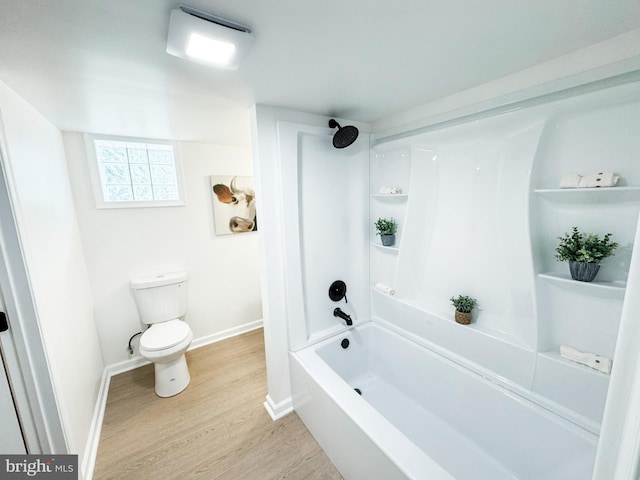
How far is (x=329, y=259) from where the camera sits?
1.96 metres

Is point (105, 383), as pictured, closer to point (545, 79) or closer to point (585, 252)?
point (585, 252)

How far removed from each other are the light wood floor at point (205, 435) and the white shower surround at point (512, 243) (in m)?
0.23

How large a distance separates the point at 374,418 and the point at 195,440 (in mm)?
1244

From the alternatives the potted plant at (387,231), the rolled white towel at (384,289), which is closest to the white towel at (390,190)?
Answer: the potted plant at (387,231)

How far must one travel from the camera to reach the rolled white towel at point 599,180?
3.28ft

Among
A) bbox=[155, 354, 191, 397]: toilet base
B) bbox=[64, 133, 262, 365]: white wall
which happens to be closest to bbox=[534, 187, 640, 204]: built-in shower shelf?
bbox=[64, 133, 262, 365]: white wall

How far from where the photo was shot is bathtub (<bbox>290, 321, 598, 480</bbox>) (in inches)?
44.3

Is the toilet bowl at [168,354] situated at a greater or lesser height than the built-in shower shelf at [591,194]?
lesser

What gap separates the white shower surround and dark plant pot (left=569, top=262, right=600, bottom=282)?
0.21 ft

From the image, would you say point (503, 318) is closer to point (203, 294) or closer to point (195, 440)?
point (195, 440)

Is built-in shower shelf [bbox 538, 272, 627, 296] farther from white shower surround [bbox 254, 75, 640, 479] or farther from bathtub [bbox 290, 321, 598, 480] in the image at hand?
bathtub [bbox 290, 321, 598, 480]

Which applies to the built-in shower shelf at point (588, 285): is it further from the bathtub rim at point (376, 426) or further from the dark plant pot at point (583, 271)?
the bathtub rim at point (376, 426)

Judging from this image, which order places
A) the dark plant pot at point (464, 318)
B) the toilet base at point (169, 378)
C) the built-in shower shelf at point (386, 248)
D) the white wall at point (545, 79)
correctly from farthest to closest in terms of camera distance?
the toilet base at point (169, 378) → the built-in shower shelf at point (386, 248) → the dark plant pot at point (464, 318) → the white wall at point (545, 79)

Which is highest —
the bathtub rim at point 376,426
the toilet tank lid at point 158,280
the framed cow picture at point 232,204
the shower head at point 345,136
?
the shower head at point 345,136
